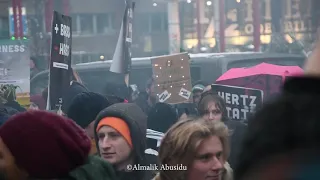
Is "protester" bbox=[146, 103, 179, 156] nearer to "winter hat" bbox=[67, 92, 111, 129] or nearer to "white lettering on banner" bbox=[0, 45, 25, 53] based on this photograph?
"winter hat" bbox=[67, 92, 111, 129]

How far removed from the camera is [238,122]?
4.52 m

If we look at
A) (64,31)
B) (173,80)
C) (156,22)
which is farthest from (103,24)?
(64,31)

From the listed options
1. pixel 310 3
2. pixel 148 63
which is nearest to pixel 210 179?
pixel 148 63

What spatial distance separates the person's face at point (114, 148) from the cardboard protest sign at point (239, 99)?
1.63 m

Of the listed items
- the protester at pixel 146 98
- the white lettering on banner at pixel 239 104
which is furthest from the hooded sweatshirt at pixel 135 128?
the protester at pixel 146 98

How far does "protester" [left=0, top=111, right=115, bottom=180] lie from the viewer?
1814mm

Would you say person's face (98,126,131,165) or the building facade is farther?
the building facade

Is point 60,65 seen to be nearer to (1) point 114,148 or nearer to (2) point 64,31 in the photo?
(2) point 64,31

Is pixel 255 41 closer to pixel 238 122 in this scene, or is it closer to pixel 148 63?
pixel 148 63

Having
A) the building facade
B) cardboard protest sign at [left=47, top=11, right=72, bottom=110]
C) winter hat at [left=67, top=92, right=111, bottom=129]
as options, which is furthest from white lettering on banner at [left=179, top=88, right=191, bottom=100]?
the building facade

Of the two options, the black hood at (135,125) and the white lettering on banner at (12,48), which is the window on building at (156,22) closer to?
the white lettering on banner at (12,48)

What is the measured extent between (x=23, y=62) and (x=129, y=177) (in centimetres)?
464

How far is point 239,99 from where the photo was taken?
189 inches

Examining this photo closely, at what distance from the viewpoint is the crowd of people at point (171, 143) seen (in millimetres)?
759
